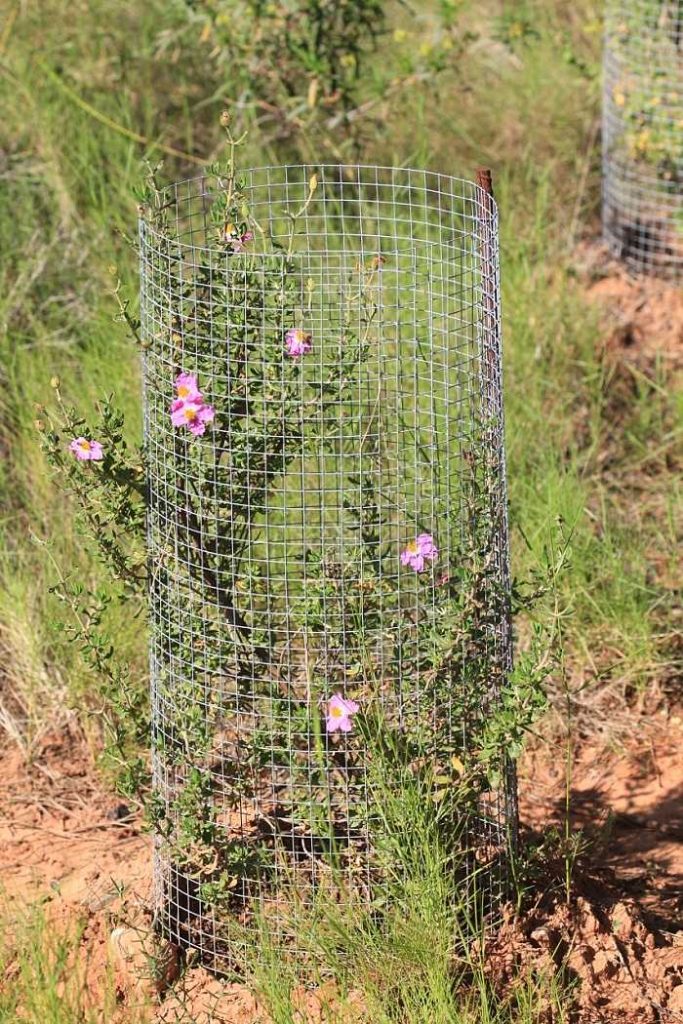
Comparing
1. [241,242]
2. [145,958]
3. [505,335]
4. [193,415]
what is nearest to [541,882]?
[145,958]

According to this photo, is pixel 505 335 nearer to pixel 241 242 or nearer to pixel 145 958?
pixel 241 242

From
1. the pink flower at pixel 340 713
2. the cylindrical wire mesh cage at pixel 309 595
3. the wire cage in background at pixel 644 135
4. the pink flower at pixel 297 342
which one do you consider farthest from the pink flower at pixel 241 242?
the wire cage in background at pixel 644 135

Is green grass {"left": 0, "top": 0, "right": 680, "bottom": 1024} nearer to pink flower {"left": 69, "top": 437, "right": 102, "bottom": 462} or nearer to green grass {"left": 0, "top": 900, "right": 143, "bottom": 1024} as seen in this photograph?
green grass {"left": 0, "top": 900, "right": 143, "bottom": 1024}

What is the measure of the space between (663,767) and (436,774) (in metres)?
1.13

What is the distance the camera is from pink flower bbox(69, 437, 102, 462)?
2.85 meters

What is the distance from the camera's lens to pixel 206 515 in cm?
288

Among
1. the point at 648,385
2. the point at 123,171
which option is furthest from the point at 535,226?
the point at 123,171

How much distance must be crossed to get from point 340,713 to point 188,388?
647 mm

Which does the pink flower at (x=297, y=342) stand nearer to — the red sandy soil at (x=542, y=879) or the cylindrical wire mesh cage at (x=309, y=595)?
the cylindrical wire mesh cage at (x=309, y=595)

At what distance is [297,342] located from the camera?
282 cm

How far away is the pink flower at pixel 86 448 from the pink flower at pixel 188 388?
0.61ft

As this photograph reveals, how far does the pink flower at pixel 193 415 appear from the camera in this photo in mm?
2807

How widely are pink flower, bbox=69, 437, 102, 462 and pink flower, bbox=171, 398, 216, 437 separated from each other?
0.16 meters

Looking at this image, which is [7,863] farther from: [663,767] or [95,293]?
[95,293]
